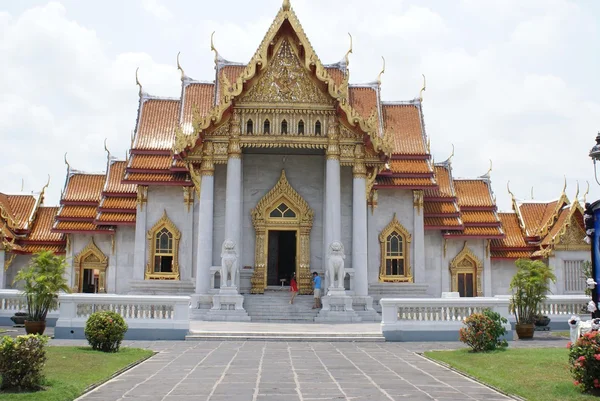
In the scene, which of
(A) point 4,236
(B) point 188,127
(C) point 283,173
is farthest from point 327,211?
(A) point 4,236

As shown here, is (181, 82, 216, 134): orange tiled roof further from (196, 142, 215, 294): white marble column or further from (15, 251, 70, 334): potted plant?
(15, 251, 70, 334): potted plant

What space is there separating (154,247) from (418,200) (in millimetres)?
9737

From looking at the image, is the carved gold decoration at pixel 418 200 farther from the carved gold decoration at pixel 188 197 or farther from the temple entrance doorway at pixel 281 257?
the carved gold decoration at pixel 188 197

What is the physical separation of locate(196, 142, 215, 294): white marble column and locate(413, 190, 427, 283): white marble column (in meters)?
7.88

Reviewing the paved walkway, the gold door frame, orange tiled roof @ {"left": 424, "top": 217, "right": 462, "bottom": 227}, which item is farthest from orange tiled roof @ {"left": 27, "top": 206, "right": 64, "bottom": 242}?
the paved walkway

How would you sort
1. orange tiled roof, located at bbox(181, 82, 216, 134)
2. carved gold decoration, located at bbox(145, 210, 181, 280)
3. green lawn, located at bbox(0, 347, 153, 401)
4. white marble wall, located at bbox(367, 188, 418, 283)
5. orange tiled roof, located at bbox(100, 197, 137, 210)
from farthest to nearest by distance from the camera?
1. orange tiled roof, located at bbox(181, 82, 216, 134)
2. orange tiled roof, located at bbox(100, 197, 137, 210)
3. white marble wall, located at bbox(367, 188, 418, 283)
4. carved gold decoration, located at bbox(145, 210, 181, 280)
5. green lawn, located at bbox(0, 347, 153, 401)

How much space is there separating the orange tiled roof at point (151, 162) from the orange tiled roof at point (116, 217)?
1.86 m

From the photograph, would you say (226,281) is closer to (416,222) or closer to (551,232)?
(416,222)

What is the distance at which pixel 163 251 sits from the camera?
2630cm

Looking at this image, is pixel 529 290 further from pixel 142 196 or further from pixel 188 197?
pixel 142 196

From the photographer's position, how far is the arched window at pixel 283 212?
81.2 feet

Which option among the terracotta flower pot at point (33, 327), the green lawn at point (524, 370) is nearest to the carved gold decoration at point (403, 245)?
the green lawn at point (524, 370)

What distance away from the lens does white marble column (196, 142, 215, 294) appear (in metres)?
22.4

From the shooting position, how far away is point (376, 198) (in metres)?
26.4
